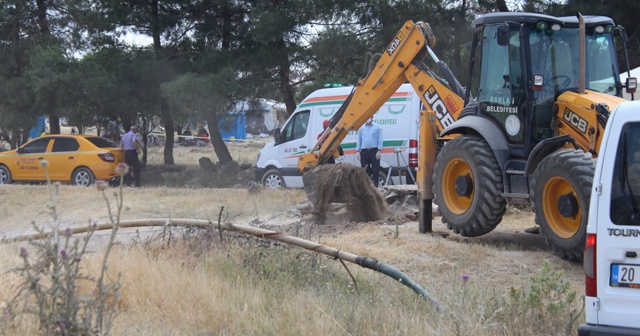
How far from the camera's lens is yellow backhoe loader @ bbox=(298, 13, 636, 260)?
8859 mm

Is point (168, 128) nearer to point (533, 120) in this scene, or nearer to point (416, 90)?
point (416, 90)

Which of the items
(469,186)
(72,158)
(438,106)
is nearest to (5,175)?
(72,158)

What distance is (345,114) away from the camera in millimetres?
14539

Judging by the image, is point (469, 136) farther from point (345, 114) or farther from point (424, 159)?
point (345, 114)

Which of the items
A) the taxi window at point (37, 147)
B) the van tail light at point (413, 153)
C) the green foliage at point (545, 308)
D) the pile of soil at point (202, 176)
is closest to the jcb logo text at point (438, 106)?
the van tail light at point (413, 153)

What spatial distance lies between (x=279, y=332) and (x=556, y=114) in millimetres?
5444

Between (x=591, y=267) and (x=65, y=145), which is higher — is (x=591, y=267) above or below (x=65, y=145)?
below

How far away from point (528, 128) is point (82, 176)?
51.5ft

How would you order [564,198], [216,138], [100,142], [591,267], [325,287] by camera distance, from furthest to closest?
[216,138]
[100,142]
[564,198]
[325,287]
[591,267]

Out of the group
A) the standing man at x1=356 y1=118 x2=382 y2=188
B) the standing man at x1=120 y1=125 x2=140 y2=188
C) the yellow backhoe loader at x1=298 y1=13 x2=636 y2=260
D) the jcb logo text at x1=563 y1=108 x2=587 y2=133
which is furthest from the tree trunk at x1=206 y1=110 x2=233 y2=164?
the jcb logo text at x1=563 y1=108 x2=587 y2=133

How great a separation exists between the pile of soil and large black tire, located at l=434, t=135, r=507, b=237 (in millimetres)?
13210

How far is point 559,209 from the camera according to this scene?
8.93 meters

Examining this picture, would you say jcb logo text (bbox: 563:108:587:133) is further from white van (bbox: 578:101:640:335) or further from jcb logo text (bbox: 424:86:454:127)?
white van (bbox: 578:101:640:335)

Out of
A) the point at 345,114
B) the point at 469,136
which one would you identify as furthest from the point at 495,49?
the point at 345,114
